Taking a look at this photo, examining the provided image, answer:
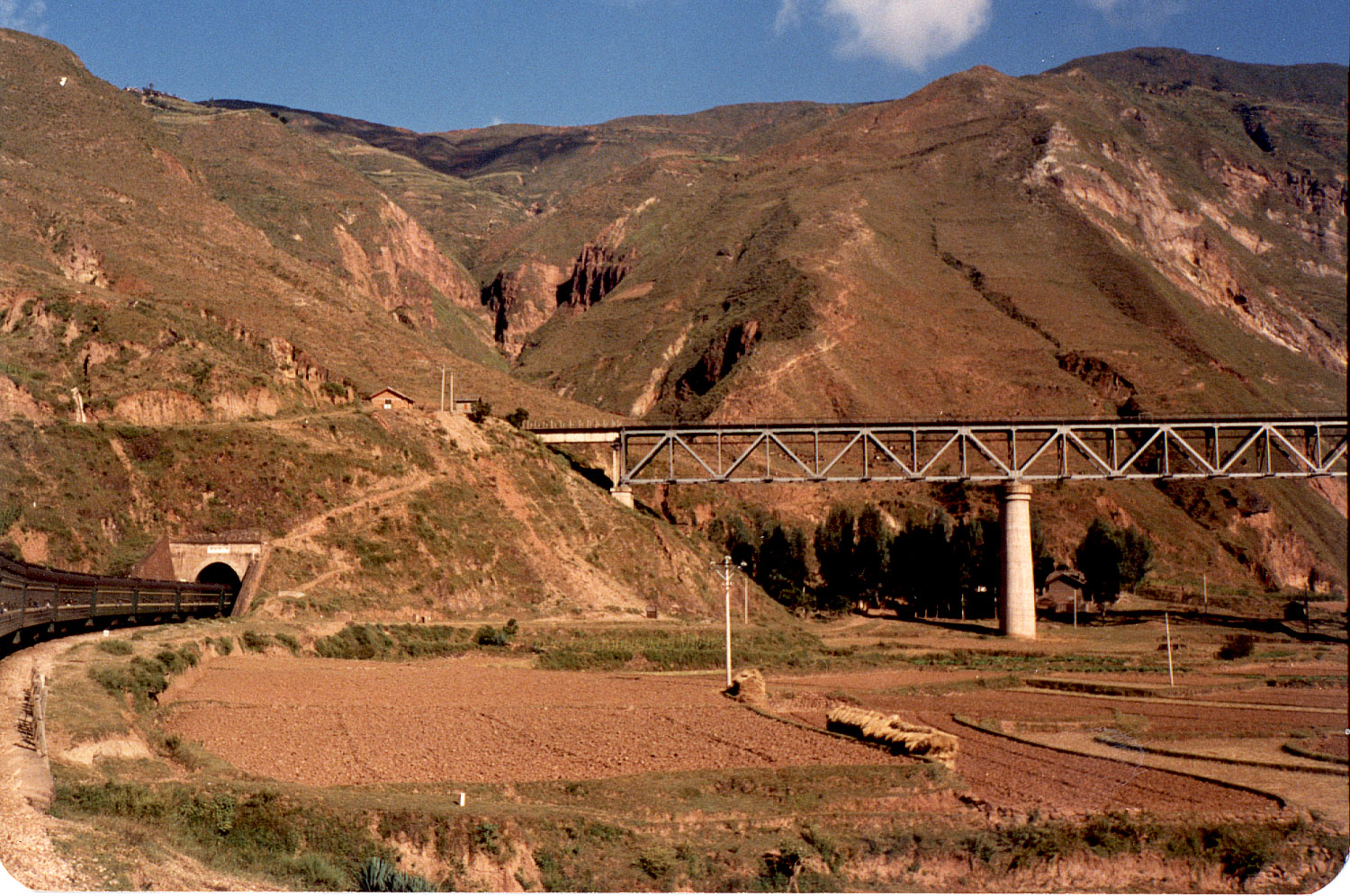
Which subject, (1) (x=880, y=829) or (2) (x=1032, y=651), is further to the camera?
(2) (x=1032, y=651)

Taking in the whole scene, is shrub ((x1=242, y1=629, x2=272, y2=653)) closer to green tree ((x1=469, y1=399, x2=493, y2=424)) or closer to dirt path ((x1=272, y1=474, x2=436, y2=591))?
dirt path ((x1=272, y1=474, x2=436, y2=591))

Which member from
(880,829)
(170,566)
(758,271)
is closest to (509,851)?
(880,829)

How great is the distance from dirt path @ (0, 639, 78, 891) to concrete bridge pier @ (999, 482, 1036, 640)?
6504 cm

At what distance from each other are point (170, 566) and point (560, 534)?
23.9m

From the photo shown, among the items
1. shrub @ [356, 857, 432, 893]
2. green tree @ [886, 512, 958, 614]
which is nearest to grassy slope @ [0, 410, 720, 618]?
green tree @ [886, 512, 958, 614]

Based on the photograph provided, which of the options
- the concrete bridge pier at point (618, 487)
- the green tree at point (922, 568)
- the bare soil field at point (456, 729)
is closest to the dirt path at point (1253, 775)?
the bare soil field at point (456, 729)

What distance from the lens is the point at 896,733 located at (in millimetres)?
30000

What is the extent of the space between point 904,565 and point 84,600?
70403 millimetres

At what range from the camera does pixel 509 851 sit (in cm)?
1903

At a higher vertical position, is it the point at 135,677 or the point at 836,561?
the point at 836,561

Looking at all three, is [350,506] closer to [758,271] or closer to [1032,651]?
[1032,651]

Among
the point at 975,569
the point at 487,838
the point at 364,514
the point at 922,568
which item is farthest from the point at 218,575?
the point at 975,569

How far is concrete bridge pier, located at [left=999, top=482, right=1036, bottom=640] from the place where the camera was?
78.1 metres

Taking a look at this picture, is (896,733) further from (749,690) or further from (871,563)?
(871,563)
